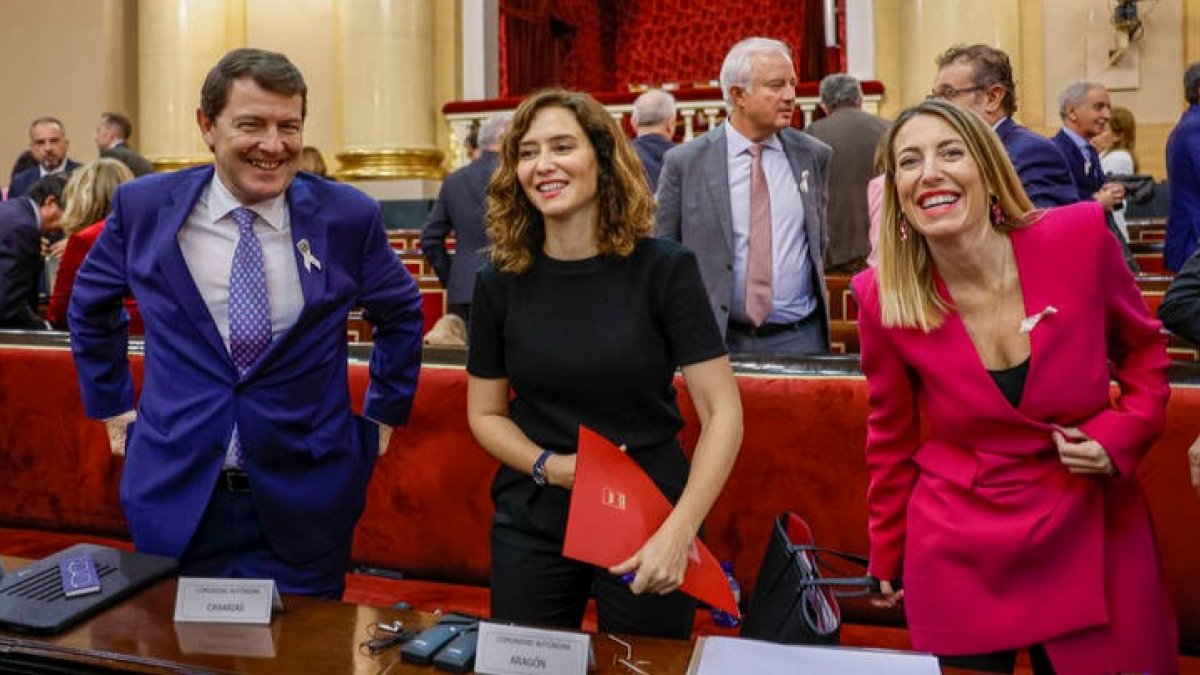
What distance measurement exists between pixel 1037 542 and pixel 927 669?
355 millimetres

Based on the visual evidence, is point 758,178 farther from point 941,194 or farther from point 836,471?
point 941,194

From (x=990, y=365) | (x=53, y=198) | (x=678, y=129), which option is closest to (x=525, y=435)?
(x=990, y=365)

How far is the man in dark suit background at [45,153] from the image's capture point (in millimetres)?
7273

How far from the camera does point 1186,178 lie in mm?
4770

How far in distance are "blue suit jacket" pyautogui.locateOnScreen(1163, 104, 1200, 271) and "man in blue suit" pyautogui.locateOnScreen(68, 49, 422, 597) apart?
3750 mm

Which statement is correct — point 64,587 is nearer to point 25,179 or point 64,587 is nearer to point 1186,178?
point 1186,178

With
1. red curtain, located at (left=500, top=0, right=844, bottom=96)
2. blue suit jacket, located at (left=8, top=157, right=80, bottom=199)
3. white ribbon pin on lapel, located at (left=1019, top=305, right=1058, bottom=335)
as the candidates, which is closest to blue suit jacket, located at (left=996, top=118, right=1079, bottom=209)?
white ribbon pin on lapel, located at (left=1019, top=305, right=1058, bottom=335)

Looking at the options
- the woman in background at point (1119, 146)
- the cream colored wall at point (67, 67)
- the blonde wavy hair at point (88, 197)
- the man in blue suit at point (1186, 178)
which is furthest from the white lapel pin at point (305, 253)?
the cream colored wall at point (67, 67)

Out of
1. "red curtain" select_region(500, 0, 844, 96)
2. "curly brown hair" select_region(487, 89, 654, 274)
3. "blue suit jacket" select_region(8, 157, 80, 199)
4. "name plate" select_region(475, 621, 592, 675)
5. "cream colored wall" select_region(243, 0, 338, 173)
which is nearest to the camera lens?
"name plate" select_region(475, 621, 592, 675)

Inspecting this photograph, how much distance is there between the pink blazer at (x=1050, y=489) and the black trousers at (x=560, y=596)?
365 millimetres

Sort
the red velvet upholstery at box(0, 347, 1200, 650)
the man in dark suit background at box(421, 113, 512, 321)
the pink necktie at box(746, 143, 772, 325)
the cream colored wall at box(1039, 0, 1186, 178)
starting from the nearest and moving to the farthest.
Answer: the red velvet upholstery at box(0, 347, 1200, 650) → the pink necktie at box(746, 143, 772, 325) → the man in dark suit background at box(421, 113, 512, 321) → the cream colored wall at box(1039, 0, 1186, 178)

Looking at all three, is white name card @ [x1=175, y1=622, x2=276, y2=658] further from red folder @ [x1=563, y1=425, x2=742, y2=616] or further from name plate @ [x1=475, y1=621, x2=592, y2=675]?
red folder @ [x1=563, y1=425, x2=742, y2=616]

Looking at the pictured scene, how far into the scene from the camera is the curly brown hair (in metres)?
1.88

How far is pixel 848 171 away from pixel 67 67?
25.9 ft
